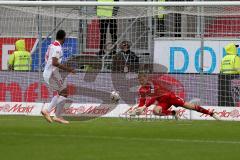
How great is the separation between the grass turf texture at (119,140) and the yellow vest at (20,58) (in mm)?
4921

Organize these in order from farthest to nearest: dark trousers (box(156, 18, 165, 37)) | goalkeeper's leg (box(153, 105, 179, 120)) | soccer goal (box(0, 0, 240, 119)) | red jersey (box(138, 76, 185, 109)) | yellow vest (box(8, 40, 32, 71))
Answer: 1. yellow vest (box(8, 40, 32, 71))
2. dark trousers (box(156, 18, 165, 37))
3. soccer goal (box(0, 0, 240, 119))
4. goalkeeper's leg (box(153, 105, 179, 120))
5. red jersey (box(138, 76, 185, 109))

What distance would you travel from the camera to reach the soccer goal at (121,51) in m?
23.5

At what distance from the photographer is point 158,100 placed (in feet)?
70.7

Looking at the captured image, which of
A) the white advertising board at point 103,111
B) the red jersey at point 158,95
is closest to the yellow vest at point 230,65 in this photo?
the white advertising board at point 103,111

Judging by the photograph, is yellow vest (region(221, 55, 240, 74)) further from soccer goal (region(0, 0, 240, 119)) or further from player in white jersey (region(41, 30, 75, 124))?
player in white jersey (region(41, 30, 75, 124))

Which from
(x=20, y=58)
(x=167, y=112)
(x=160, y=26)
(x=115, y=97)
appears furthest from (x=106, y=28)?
(x=167, y=112)

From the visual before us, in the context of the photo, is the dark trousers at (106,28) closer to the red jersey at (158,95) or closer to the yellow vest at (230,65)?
the red jersey at (158,95)

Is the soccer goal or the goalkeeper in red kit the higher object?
the soccer goal

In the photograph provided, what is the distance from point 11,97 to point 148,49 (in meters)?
4.14

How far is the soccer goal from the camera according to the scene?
2353 cm

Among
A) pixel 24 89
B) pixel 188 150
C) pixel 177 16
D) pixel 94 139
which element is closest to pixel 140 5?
pixel 177 16

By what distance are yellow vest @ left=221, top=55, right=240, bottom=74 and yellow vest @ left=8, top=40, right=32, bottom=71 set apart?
18.1 ft

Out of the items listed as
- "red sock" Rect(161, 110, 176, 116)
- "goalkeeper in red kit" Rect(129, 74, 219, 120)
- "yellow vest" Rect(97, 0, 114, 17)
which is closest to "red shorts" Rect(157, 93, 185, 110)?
"goalkeeper in red kit" Rect(129, 74, 219, 120)

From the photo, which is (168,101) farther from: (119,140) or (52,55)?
(119,140)
